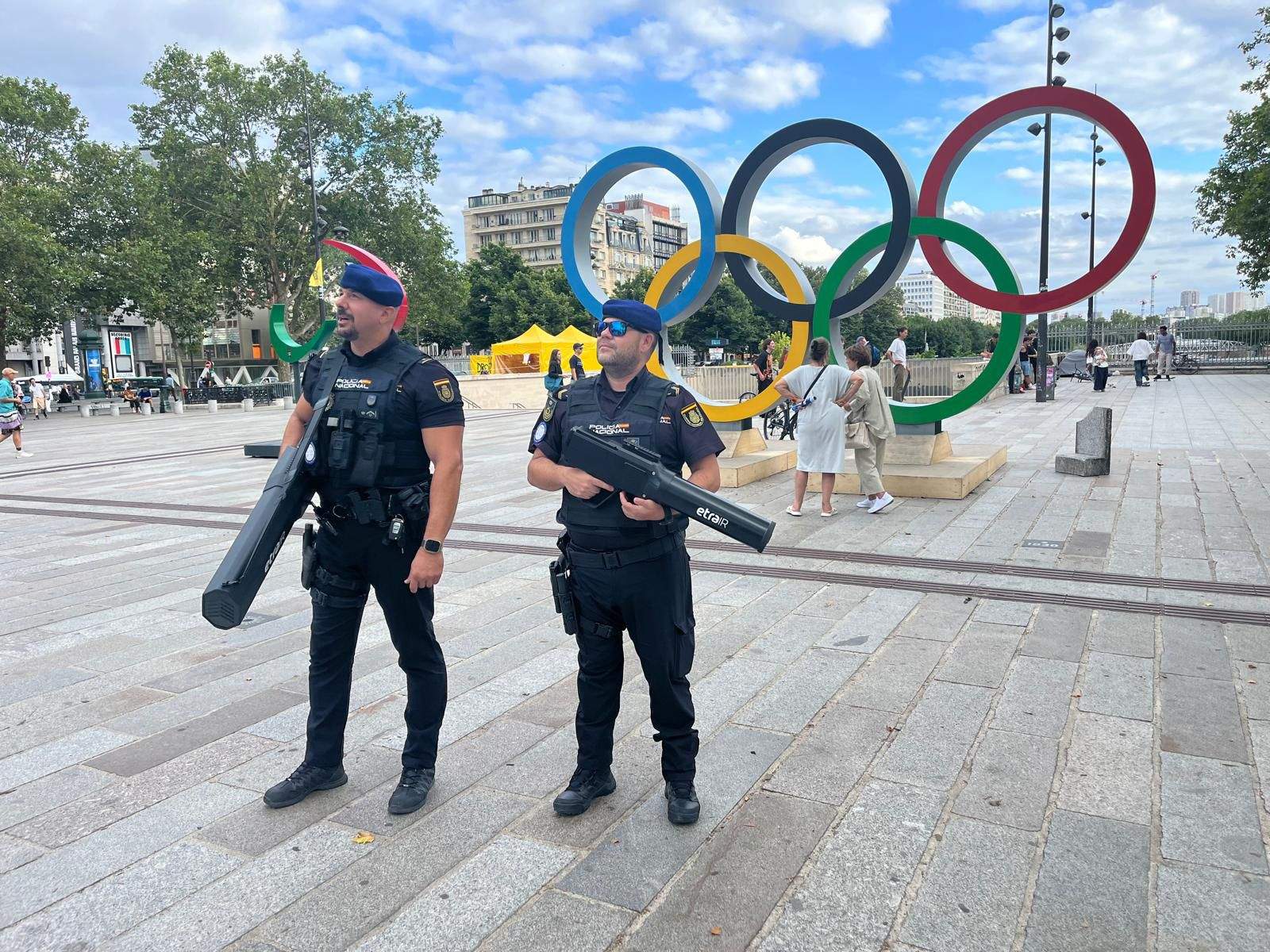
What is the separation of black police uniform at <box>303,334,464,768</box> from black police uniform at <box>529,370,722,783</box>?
1.53 feet

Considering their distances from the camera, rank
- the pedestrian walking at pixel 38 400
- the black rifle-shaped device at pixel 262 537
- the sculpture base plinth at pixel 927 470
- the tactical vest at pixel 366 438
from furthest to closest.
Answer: the pedestrian walking at pixel 38 400 → the sculpture base plinth at pixel 927 470 → the tactical vest at pixel 366 438 → the black rifle-shaped device at pixel 262 537

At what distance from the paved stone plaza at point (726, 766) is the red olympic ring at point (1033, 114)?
3.10 m

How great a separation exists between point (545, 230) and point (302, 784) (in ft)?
378

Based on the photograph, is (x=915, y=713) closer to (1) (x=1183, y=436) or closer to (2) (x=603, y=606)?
(2) (x=603, y=606)

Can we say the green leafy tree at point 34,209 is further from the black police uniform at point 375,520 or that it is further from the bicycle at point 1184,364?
the bicycle at point 1184,364

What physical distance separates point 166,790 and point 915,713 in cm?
312

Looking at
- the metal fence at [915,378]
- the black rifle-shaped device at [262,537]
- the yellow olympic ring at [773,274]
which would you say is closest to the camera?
the black rifle-shaped device at [262,537]

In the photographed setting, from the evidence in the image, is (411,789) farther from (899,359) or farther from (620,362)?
(899,359)

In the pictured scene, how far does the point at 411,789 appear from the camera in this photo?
3.27 metres

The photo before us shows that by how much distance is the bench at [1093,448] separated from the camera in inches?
404

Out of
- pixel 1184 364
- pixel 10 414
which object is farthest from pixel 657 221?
pixel 10 414

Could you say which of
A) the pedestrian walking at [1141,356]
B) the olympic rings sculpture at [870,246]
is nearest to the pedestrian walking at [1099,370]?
the pedestrian walking at [1141,356]

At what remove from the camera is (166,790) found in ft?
11.3

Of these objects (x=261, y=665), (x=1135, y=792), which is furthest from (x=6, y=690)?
(x=1135, y=792)
